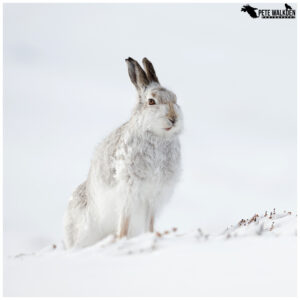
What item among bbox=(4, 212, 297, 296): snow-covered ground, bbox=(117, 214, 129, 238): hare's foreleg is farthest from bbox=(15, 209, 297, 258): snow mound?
bbox=(117, 214, 129, 238): hare's foreleg

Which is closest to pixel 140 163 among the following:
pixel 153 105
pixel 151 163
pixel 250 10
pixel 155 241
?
pixel 151 163

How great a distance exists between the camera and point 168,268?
6.09 meters

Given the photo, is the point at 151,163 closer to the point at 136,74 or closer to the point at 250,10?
the point at 136,74

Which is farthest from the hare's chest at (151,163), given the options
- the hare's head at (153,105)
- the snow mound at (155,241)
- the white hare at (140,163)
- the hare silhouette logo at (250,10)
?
the hare silhouette logo at (250,10)

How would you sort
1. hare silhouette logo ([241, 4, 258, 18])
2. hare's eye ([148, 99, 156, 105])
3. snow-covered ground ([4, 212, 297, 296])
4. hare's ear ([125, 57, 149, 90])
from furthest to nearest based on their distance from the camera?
hare silhouette logo ([241, 4, 258, 18]) < hare's ear ([125, 57, 149, 90]) < hare's eye ([148, 99, 156, 105]) < snow-covered ground ([4, 212, 297, 296])

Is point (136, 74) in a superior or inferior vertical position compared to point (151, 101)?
superior

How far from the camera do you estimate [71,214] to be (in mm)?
8797

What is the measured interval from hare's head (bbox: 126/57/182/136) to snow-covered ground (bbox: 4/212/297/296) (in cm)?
159

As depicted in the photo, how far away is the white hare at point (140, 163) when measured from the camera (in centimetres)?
771

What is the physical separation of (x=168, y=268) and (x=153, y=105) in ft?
8.72

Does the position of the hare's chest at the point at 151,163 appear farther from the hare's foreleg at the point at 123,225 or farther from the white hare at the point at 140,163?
the hare's foreleg at the point at 123,225

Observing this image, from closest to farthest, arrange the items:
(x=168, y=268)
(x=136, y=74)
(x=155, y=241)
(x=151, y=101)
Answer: (x=168, y=268)
(x=155, y=241)
(x=151, y=101)
(x=136, y=74)

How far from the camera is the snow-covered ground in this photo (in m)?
5.77

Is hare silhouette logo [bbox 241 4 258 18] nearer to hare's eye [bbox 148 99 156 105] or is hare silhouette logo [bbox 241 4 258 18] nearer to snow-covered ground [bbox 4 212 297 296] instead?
hare's eye [bbox 148 99 156 105]
